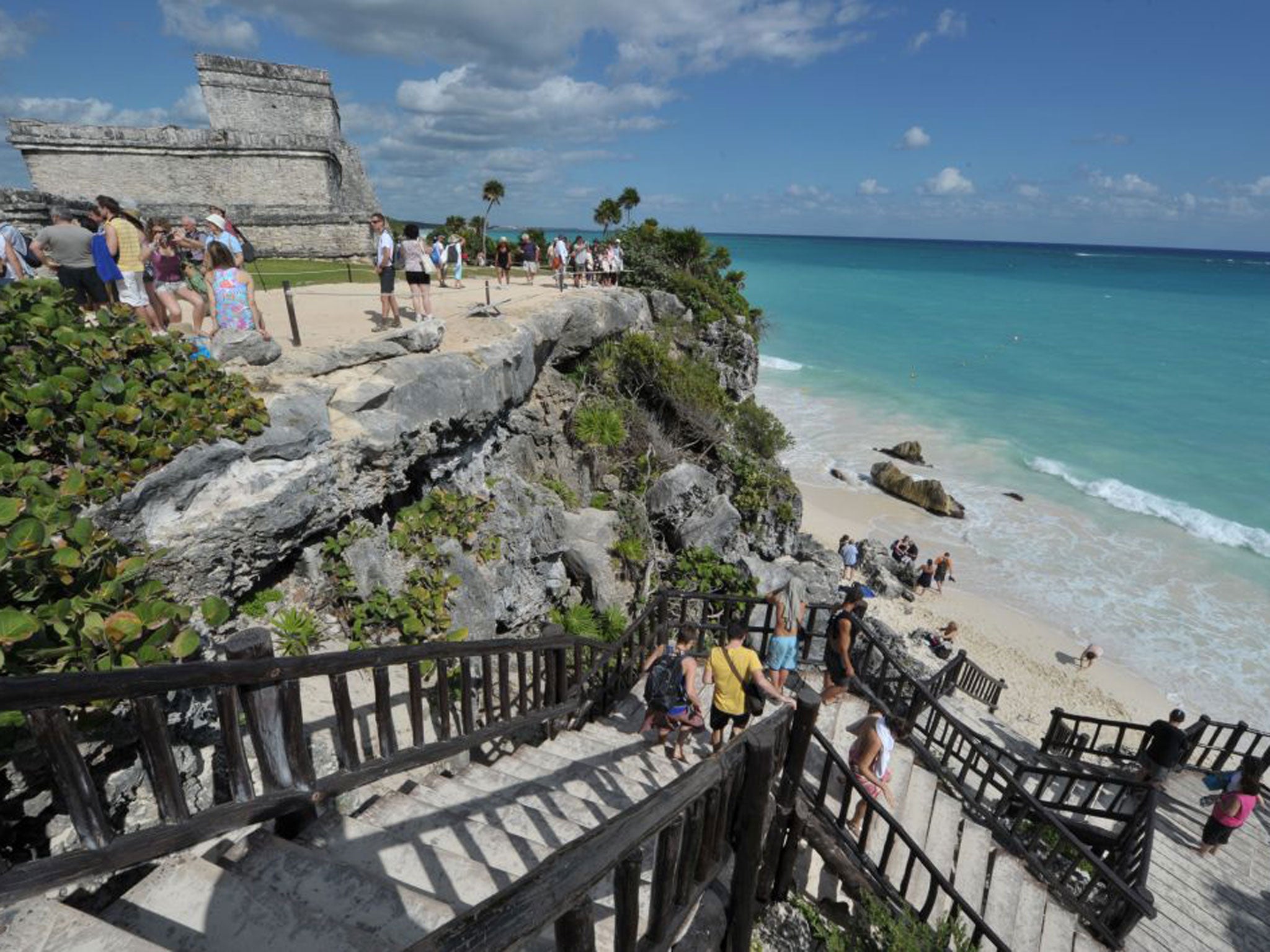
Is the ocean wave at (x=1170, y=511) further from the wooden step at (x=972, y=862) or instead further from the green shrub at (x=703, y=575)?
the wooden step at (x=972, y=862)

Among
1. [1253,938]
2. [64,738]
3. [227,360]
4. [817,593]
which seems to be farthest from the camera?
[817,593]

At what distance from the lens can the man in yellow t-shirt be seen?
211 inches

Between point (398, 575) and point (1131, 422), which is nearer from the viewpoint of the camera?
point (398, 575)

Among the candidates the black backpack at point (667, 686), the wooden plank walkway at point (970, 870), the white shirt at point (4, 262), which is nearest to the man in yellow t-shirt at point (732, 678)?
the black backpack at point (667, 686)

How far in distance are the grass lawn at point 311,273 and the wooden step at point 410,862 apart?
43.6ft

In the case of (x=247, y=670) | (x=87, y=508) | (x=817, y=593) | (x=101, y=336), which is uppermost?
(x=101, y=336)

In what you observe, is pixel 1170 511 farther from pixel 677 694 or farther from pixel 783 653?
pixel 677 694

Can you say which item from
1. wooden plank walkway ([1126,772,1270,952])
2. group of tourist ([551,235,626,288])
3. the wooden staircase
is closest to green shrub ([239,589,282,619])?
the wooden staircase

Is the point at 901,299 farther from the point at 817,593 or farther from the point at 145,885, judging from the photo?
the point at 145,885

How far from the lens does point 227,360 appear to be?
8016 millimetres

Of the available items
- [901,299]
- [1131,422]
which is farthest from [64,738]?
[901,299]

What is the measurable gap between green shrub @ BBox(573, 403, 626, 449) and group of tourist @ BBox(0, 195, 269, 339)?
755cm

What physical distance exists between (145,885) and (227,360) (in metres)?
7.21

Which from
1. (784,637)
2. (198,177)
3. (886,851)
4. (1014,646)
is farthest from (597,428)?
(198,177)
